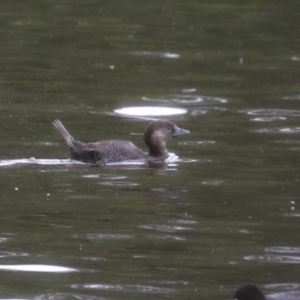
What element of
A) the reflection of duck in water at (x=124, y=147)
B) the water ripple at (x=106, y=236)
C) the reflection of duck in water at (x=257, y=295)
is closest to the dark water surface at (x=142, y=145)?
the water ripple at (x=106, y=236)

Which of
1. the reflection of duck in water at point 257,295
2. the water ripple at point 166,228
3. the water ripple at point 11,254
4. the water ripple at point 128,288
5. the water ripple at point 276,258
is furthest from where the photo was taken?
the water ripple at point 166,228

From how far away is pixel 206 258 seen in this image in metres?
7.99

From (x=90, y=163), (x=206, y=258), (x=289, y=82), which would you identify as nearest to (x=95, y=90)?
(x=289, y=82)

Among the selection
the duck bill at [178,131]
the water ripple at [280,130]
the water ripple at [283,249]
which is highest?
the duck bill at [178,131]

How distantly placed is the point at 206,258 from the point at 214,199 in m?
1.72

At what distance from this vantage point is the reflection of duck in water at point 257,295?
6.41 meters

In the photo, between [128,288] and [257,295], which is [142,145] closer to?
[128,288]

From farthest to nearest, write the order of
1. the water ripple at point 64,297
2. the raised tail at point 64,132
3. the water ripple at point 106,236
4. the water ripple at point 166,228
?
the raised tail at point 64,132
the water ripple at point 166,228
the water ripple at point 106,236
the water ripple at point 64,297

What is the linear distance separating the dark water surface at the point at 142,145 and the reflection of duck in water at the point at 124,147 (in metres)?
0.16

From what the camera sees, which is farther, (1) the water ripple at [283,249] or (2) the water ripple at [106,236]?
(2) the water ripple at [106,236]

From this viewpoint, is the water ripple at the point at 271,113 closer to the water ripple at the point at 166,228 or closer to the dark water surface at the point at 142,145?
the dark water surface at the point at 142,145

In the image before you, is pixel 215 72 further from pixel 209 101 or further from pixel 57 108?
pixel 57 108

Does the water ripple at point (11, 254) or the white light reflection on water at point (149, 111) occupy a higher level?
the white light reflection on water at point (149, 111)

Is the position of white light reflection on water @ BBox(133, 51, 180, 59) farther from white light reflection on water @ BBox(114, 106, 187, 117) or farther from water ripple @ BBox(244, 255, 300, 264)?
water ripple @ BBox(244, 255, 300, 264)
